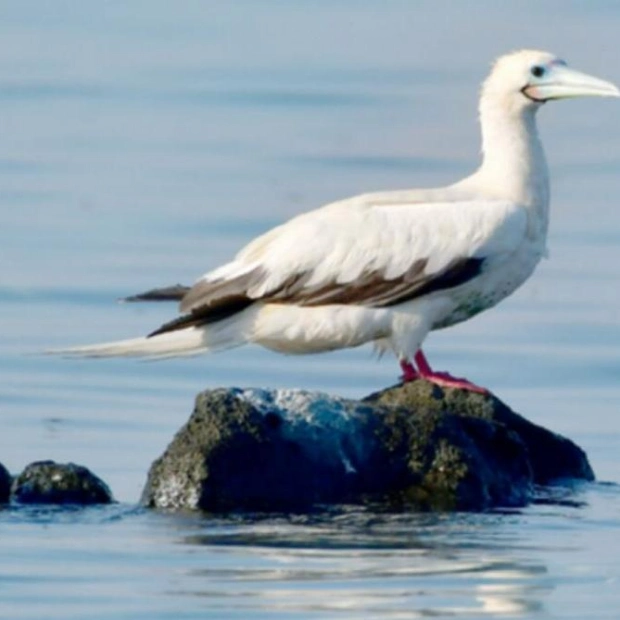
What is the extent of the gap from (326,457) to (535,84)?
3.63 metres

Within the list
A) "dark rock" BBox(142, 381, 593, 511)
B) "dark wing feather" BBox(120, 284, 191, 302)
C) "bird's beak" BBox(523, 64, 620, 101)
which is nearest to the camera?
"dark rock" BBox(142, 381, 593, 511)

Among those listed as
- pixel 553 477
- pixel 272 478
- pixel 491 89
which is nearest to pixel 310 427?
pixel 272 478

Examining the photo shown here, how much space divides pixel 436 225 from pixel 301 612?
4.91 metres

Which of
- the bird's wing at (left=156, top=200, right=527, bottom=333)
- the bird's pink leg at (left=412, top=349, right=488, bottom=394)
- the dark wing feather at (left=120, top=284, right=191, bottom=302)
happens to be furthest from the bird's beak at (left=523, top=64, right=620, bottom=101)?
the dark wing feather at (left=120, top=284, right=191, bottom=302)

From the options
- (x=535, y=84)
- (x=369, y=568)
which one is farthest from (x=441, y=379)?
(x=369, y=568)

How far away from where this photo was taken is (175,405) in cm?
2250

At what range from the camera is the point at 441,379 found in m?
20.2

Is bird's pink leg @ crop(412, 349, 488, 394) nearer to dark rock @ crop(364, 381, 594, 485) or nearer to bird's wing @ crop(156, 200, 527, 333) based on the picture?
dark rock @ crop(364, 381, 594, 485)

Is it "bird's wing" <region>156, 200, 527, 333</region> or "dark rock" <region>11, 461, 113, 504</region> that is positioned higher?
"bird's wing" <region>156, 200, 527, 333</region>

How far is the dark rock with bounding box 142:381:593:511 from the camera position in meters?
18.4

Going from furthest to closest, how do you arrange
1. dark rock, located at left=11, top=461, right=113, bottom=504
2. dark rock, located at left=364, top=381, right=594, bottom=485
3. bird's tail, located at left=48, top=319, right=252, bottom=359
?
bird's tail, located at left=48, top=319, right=252, bottom=359 → dark rock, located at left=364, top=381, right=594, bottom=485 → dark rock, located at left=11, top=461, right=113, bottom=504

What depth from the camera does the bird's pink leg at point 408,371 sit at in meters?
20.4

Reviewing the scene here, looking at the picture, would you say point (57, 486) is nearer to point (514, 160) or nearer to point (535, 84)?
point (514, 160)

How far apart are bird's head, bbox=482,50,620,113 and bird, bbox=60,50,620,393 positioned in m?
0.66
